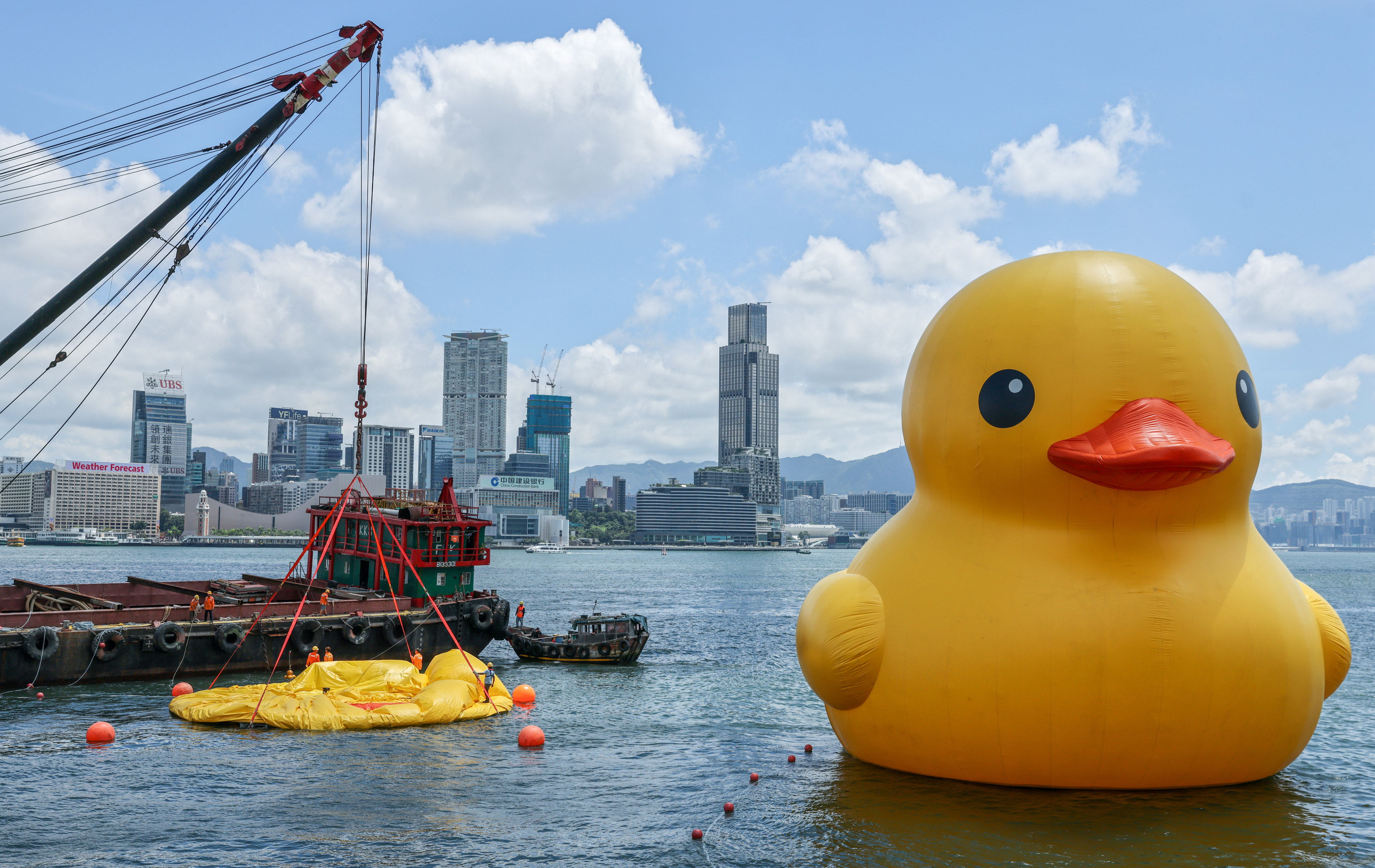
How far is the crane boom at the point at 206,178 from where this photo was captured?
25094 mm

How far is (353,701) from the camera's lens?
914 inches

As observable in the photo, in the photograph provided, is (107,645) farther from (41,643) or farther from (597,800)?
(597,800)

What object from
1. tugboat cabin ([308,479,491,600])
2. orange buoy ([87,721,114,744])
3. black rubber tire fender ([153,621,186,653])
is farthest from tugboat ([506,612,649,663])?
orange buoy ([87,721,114,744])

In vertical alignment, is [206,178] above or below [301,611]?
above

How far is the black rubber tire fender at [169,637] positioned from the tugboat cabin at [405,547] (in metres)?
6.17

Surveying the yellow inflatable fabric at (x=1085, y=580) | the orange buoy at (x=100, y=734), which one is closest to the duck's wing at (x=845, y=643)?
the yellow inflatable fabric at (x=1085, y=580)

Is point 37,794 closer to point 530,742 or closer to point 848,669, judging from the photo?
point 530,742

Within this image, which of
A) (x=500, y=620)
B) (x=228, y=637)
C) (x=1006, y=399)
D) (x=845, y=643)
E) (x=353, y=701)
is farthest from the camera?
(x=500, y=620)

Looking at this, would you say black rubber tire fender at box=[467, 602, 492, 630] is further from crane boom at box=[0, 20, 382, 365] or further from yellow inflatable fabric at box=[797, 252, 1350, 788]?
yellow inflatable fabric at box=[797, 252, 1350, 788]

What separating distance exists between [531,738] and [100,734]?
9.14 metres

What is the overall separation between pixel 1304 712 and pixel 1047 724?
374cm

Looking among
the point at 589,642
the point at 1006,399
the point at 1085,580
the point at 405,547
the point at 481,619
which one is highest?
the point at 1006,399

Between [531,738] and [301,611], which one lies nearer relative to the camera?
[531,738]

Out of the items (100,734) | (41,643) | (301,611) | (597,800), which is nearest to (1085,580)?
(597,800)
